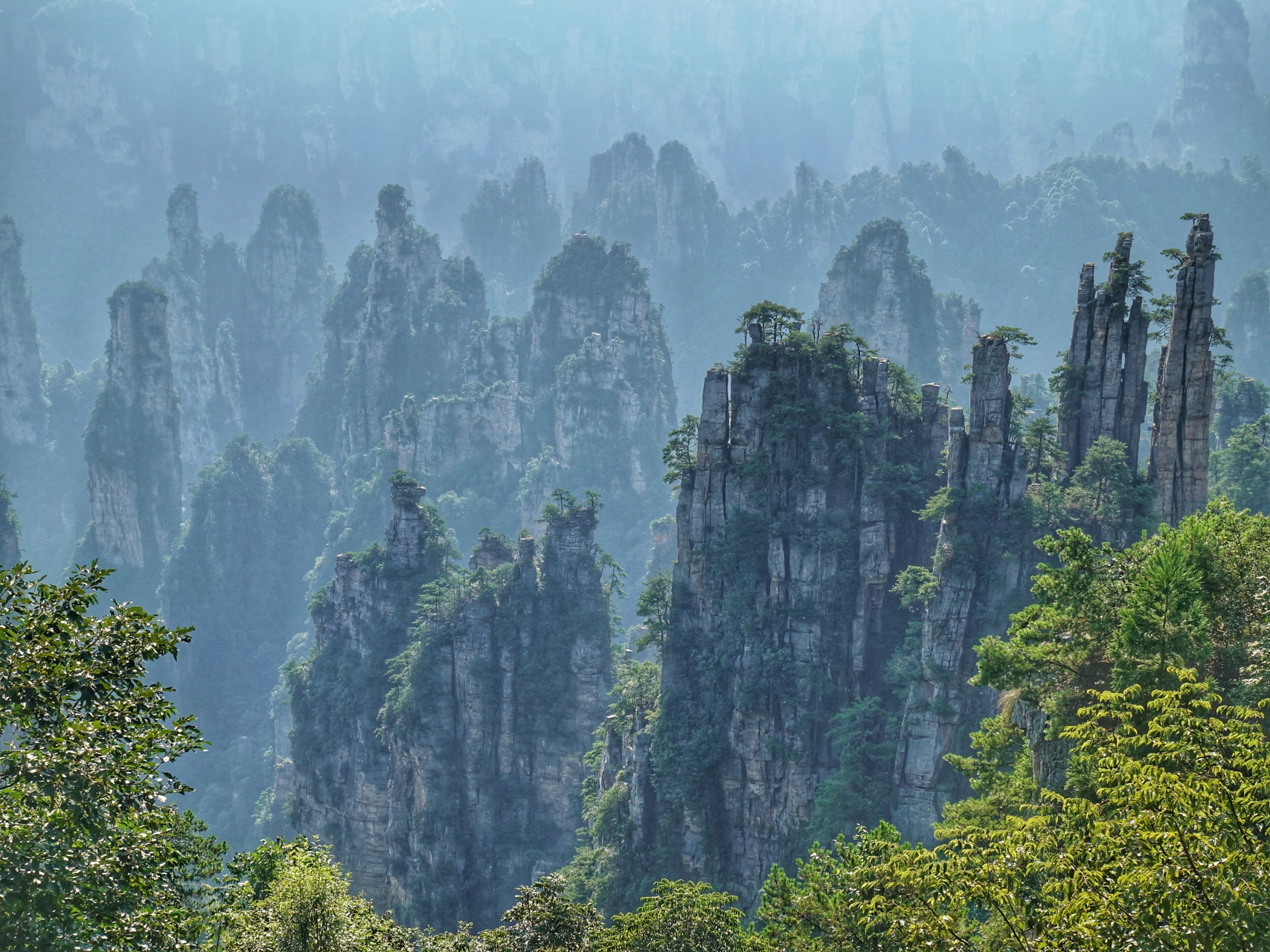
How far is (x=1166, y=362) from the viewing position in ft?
117

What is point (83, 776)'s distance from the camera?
14.1 metres

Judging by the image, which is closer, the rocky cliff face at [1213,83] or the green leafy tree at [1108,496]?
the green leafy tree at [1108,496]

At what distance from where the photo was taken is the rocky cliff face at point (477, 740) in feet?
167

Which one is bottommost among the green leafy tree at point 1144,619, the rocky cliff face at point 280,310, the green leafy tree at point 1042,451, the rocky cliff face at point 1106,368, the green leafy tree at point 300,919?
the green leafy tree at point 300,919

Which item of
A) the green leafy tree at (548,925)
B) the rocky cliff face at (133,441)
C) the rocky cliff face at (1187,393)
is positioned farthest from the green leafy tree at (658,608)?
the rocky cliff face at (133,441)

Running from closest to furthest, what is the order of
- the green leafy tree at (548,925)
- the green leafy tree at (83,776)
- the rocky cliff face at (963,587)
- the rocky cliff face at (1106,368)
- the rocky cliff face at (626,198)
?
the green leafy tree at (83,776) → the green leafy tree at (548,925) → the rocky cliff face at (963,587) → the rocky cliff face at (1106,368) → the rocky cliff face at (626,198)

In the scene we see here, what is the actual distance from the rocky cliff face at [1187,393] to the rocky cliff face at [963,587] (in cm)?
434

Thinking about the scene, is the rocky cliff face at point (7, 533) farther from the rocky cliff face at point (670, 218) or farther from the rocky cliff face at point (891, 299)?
the rocky cliff face at point (670, 218)

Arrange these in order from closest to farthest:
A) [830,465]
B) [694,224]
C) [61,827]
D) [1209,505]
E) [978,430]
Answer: [61,827] < [1209,505] < [978,430] < [830,465] < [694,224]

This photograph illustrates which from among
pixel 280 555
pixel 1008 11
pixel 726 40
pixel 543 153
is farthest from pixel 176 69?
pixel 1008 11

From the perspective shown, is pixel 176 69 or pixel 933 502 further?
pixel 176 69

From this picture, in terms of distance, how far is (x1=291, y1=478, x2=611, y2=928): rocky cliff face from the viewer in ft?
167

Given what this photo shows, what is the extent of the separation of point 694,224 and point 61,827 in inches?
4832

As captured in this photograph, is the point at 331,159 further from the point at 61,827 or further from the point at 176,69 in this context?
the point at 61,827
